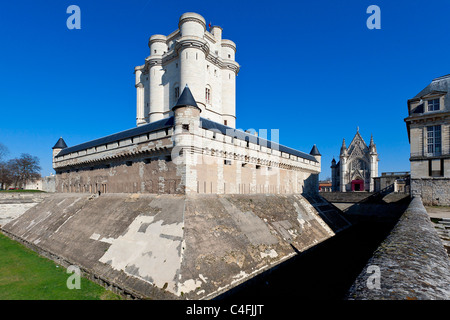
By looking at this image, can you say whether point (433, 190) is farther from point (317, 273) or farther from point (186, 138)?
point (186, 138)

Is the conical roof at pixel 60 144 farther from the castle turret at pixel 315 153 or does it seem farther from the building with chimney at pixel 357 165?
the building with chimney at pixel 357 165

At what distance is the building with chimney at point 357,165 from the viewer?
147ft

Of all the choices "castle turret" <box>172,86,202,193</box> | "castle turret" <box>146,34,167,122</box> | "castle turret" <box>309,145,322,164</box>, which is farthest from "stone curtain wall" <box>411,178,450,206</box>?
"castle turret" <box>146,34,167,122</box>

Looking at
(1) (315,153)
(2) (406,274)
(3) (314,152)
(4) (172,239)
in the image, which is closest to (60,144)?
(4) (172,239)

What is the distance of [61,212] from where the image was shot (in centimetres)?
2116

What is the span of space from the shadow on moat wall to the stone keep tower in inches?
743

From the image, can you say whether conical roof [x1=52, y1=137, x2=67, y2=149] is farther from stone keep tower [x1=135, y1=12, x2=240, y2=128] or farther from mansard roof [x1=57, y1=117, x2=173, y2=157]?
stone keep tower [x1=135, y1=12, x2=240, y2=128]

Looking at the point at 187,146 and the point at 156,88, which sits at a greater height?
the point at 156,88

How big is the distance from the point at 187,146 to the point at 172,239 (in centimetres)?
633

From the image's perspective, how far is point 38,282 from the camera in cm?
1113

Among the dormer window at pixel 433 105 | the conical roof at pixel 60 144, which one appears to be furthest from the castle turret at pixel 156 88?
the dormer window at pixel 433 105

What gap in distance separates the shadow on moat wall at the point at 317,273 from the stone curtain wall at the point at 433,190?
5.36 metres

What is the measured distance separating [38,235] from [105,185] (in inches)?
254
